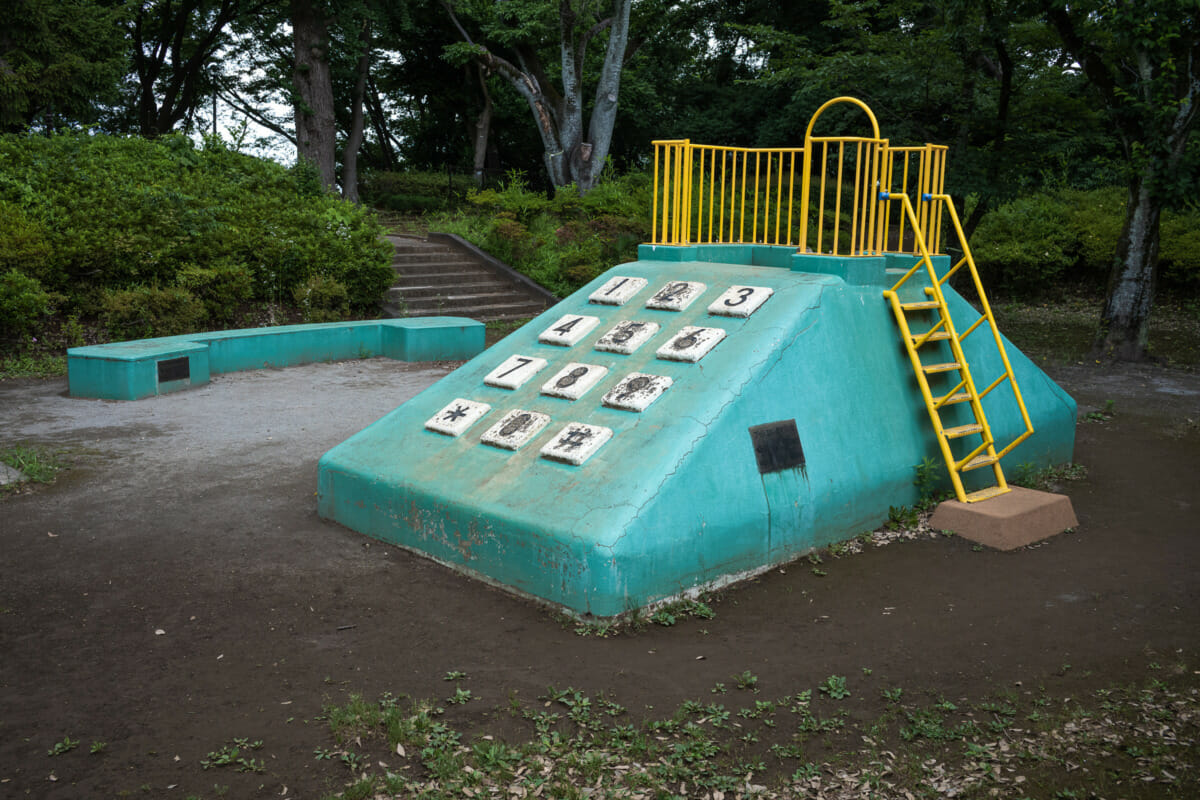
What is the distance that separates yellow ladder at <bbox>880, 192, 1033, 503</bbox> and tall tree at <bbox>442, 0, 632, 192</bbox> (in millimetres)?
16765

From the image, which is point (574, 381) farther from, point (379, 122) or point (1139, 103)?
point (379, 122)

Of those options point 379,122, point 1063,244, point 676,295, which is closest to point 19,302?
point 676,295

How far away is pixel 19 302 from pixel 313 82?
1083cm

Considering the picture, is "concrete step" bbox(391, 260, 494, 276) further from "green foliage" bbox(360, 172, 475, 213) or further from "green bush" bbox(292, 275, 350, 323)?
"green foliage" bbox(360, 172, 475, 213)

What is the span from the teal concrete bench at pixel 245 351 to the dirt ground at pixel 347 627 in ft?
8.96

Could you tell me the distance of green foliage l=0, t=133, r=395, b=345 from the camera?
12.3m

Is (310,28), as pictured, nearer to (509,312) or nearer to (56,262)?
(509,312)

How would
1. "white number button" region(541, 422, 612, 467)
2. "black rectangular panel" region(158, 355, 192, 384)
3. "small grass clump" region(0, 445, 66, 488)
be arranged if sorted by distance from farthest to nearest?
"black rectangular panel" region(158, 355, 192, 384) < "small grass clump" region(0, 445, 66, 488) < "white number button" region(541, 422, 612, 467)

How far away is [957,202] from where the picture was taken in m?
18.0

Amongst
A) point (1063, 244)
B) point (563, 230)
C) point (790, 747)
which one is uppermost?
point (563, 230)

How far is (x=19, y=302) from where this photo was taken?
11453 millimetres

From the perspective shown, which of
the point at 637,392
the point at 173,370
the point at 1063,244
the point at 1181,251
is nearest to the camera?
the point at 637,392

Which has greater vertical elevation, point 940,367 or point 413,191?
point 413,191

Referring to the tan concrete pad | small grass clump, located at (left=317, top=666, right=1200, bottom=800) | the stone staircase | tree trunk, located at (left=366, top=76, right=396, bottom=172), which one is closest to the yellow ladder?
the tan concrete pad
